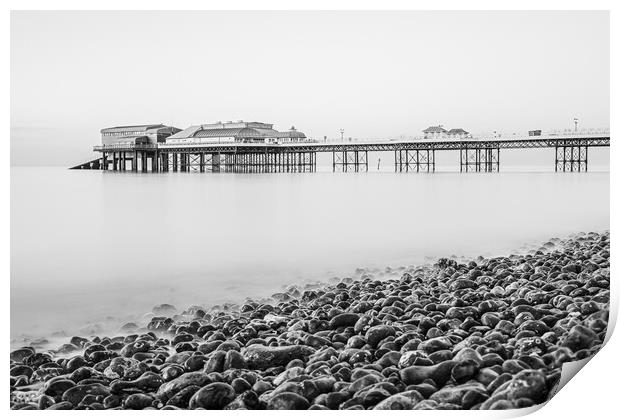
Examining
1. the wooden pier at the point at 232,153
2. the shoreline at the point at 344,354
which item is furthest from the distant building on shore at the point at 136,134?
the shoreline at the point at 344,354

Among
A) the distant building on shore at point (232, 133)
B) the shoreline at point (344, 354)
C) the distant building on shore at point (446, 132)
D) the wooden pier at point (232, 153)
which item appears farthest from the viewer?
the wooden pier at point (232, 153)

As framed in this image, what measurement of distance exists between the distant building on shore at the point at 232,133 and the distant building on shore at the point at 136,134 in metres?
0.14

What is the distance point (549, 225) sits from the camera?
10.5m

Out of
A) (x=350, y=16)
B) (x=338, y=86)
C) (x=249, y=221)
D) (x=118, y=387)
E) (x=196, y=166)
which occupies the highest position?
(x=350, y=16)

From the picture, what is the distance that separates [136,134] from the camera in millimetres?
8594

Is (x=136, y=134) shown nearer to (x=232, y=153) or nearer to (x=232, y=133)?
(x=232, y=133)

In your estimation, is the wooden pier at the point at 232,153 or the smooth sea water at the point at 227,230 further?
the wooden pier at the point at 232,153

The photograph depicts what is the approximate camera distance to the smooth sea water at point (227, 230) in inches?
265

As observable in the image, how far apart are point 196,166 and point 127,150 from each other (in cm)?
358

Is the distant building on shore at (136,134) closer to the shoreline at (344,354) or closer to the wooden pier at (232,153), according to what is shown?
the wooden pier at (232,153)

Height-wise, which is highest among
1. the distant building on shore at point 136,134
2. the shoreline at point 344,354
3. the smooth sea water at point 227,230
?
the distant building on shore at point 136,134

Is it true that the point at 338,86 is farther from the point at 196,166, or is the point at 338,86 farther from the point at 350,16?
the point at 196,166

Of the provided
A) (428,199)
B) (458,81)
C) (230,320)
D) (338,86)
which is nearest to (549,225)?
(428,199)

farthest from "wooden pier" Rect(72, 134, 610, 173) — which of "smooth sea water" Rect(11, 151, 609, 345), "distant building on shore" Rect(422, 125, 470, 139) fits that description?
"distant building on shore" Rect(422, 125, 470, 139)
